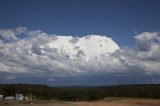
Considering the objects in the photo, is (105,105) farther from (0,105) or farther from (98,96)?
(98,96)

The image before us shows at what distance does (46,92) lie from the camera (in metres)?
97.1

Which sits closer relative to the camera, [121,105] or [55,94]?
[121,105]

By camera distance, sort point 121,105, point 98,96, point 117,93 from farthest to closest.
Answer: point 117,93 → point 98,96 → point 121,105

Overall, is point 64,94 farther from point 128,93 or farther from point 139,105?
point 139,105

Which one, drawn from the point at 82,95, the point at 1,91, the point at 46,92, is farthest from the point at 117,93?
the point at 1,91

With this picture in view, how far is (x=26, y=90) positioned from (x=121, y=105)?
4921 centimetres

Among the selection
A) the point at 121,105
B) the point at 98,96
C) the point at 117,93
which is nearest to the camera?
the point at 121,105

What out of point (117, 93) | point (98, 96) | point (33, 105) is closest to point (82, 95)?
point (98, 96)

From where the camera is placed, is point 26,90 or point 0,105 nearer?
point 0,105

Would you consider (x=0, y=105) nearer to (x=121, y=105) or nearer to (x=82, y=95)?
(x=121, y=105)

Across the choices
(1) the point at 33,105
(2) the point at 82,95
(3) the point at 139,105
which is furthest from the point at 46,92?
(3) the point at 139,105

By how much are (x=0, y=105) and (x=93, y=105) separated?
14920mm

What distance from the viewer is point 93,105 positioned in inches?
2213

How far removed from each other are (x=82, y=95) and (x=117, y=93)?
433 inches
